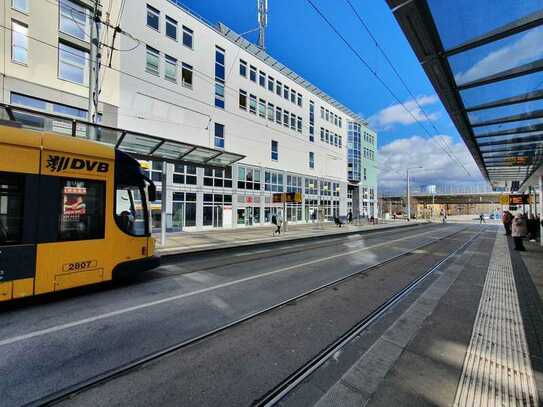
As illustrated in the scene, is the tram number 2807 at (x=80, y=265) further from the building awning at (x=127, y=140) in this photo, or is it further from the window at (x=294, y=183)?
the window at (x=294, y=183)

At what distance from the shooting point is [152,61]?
19578 mm

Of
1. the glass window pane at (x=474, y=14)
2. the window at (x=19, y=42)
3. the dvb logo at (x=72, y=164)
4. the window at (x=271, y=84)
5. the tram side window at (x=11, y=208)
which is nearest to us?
the glass window pane at (x=474, y=14)

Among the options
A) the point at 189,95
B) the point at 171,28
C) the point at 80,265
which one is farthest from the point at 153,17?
the point at 80,265

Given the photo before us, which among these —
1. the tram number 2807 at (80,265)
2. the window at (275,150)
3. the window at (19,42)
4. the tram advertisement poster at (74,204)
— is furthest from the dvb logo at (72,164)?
the window at (275,150)

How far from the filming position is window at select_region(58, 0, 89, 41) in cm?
1560

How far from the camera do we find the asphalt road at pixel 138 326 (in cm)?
268

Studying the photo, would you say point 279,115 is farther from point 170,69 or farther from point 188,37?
point 170,69

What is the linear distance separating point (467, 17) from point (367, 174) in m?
49.7

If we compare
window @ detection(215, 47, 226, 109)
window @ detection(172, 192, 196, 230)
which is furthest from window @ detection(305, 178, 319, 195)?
window @ detection(172, 192, 196, 230)

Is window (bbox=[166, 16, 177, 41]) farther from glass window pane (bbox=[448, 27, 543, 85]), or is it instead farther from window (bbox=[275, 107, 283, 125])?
glass window pane (bbox=[448, 27, 543, 85])

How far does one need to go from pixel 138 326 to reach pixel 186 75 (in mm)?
22817

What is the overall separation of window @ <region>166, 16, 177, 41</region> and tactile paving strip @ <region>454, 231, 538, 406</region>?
2587cm

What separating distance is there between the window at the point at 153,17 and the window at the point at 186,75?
3180 mm

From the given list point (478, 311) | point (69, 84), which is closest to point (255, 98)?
point (69, 84)
